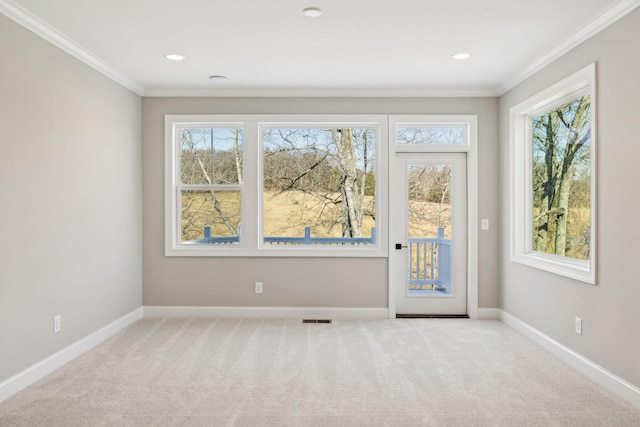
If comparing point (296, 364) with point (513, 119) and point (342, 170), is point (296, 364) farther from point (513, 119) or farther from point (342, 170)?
point (513, 119)

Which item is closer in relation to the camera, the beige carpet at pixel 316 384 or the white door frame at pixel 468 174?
the beige carpet at pixel 316 384

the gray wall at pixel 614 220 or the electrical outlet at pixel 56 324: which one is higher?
the gray wall at pixel 614 220

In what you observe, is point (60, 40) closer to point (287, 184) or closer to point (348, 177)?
point (287, 184)

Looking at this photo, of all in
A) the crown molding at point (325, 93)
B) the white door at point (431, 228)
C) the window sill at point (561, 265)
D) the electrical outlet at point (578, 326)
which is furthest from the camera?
the white door at point (431, 228)

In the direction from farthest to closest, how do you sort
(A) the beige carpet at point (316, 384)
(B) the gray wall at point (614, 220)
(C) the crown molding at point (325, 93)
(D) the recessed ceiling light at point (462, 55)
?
1. (C) the crown molding at point (325, 93)
2. (D) the recessed ceiling light at point (462, 55)
3. (B) the gray wall at point (614, 220)
4. (A) the beige carpet at point (316, 384)

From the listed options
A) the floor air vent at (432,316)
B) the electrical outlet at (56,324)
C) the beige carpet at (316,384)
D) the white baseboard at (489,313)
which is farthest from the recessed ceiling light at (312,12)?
the white baseboard at (489,313)

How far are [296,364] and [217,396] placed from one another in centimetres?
75

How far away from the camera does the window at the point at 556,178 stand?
3.36 metres

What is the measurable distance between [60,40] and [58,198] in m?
1.22

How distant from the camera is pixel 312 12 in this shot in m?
2.88

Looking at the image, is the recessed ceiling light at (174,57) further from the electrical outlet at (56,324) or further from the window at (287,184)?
the electrical outlet at (56,324)

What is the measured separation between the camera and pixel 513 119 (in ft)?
14.5

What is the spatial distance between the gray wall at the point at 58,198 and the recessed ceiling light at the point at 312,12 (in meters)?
1.95

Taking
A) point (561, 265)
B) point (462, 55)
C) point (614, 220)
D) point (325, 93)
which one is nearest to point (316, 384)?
point (561, 265)
